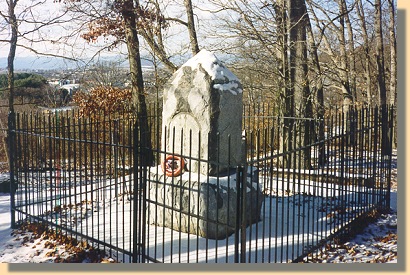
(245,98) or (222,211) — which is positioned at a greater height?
(245,98)

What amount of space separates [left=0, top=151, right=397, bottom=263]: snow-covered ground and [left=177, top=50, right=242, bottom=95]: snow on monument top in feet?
9.03

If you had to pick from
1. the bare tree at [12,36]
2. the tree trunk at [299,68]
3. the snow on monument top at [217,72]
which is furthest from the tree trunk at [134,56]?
the snow on monument top at [217,72]

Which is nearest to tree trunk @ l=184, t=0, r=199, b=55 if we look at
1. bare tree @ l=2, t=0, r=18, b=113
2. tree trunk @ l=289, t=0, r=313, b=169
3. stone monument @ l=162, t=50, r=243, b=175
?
tree trunk @ l=289, t=0, r=313, b=169

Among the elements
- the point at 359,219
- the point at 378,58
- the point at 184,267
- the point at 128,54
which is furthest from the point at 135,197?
the point at 378,58

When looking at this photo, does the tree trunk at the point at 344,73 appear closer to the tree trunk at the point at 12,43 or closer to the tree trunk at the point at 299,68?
the tree trunk at the point at 299,68

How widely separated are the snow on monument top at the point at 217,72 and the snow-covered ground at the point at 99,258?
2753 millimetres

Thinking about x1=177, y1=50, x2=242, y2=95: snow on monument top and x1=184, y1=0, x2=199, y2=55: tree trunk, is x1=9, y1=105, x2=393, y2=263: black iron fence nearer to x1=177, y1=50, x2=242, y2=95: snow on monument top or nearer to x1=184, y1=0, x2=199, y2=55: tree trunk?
x1=177, y1=50, x2=242, y2=95: snow on monument top

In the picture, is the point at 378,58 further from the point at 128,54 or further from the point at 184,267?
the point at 184,267

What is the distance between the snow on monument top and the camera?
6184mm

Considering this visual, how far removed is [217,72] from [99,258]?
3169 millimetres

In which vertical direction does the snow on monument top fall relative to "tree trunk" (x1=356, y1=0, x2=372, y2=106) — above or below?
below

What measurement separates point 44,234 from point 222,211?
2.95 meters

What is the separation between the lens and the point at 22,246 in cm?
623

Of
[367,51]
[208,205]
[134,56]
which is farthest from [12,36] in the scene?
[367,51]
